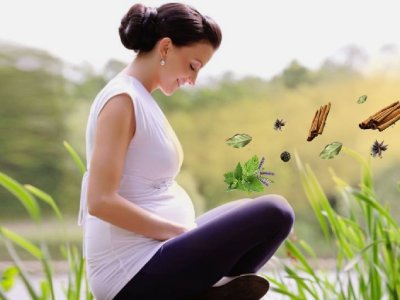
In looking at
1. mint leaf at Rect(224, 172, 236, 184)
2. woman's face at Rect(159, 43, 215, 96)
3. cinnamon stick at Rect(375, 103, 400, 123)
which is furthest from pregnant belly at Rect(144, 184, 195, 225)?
cinnamon stick at Rect(375, 103, 400, 123)

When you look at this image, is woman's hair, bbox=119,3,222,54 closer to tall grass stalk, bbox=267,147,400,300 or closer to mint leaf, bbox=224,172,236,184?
mint leaf, bbox=224,172,236,184

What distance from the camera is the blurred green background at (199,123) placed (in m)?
4.86

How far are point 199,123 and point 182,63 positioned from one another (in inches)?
138

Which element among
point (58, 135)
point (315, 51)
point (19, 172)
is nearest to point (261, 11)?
point (315, 51)

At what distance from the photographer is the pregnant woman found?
1287 millimetres

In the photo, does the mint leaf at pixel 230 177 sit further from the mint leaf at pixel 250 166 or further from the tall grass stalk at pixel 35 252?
the tall grass stalk at pixel 35 252

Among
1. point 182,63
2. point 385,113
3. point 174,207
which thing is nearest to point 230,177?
point 174,207

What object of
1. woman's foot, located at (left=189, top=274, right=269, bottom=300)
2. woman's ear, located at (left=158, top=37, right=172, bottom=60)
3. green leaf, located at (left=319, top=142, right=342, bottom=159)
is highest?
woman's ear, located at (left=158, top=37, right=172, bottom=60)

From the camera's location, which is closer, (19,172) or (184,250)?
(184,250)

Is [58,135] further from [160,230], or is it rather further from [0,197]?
[160,230]

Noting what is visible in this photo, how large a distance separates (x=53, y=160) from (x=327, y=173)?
2155 millimetres

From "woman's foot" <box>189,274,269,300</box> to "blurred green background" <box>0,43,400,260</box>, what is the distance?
3.39 m

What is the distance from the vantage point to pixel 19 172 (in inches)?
200

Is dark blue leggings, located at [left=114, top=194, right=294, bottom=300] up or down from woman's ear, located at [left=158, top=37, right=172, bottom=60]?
down
